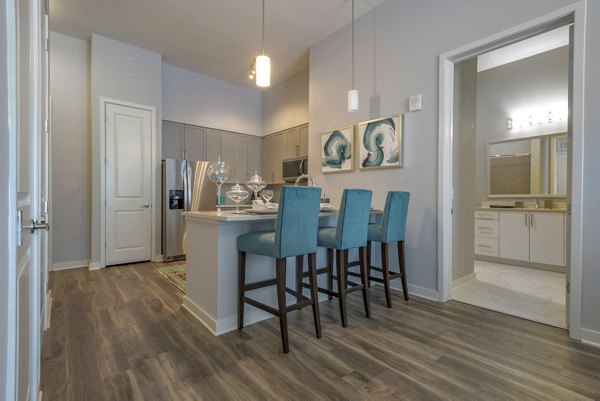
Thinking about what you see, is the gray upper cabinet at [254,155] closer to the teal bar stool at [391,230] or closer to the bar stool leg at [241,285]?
the teal bar stool at [391,230]

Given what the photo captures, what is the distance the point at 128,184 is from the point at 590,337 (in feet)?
16.6

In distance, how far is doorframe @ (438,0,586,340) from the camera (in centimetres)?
198

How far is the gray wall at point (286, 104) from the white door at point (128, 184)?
7.47 feet

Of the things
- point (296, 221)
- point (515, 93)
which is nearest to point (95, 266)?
point (296, 221)

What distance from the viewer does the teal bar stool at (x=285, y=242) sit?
185 centimetres

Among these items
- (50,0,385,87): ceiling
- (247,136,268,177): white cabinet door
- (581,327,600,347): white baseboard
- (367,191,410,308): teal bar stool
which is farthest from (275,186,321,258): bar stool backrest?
(247,136,268,177): white cabinet door

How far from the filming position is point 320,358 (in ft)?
5.79

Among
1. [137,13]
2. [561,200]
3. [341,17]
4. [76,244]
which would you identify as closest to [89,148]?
[76,244]

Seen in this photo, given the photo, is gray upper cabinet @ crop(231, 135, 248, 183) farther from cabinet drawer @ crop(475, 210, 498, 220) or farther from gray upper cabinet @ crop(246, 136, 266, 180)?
cabinet drawer @ crop(475, 210, 498, 220)

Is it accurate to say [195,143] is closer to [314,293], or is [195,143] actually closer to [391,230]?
[391,230]

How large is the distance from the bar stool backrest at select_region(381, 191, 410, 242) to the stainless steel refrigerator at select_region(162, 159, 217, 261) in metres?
3.15

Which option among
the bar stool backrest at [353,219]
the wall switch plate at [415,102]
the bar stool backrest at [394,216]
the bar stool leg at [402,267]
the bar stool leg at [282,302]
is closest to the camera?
the bar stool leg at [282,302]

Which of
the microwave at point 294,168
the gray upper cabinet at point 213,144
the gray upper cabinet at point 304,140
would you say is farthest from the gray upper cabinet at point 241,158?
the gray upper cabinet at point 304,140

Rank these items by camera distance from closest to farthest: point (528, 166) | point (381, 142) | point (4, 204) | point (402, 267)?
point (4, 204) → point (402, 267) → point (381, 142) → point (528, 166)
